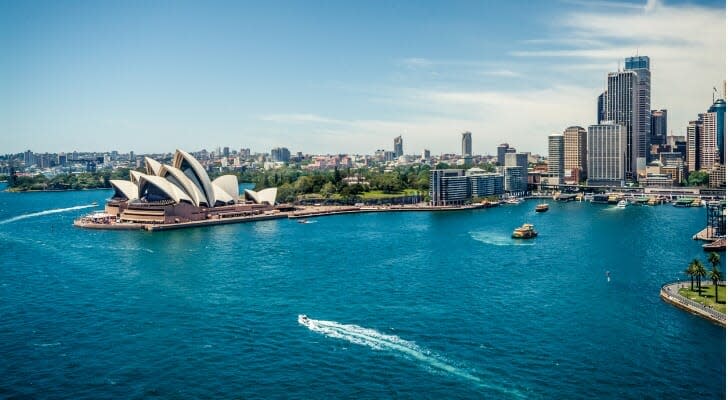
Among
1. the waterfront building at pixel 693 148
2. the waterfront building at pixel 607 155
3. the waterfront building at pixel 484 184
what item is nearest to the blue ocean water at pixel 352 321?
the waterfront building at pixel 484 184

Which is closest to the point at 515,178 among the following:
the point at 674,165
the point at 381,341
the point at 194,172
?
the point at 674,165

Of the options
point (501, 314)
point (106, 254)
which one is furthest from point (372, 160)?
point (501, 314)

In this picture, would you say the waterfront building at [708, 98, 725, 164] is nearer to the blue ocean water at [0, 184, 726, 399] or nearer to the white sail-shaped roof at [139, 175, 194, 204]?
the blue ocean water at [0, 184, 726, 399]

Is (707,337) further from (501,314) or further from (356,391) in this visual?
(356,391)

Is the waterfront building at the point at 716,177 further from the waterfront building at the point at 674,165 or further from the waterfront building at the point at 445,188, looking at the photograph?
the waterfront building at the point at 445,188

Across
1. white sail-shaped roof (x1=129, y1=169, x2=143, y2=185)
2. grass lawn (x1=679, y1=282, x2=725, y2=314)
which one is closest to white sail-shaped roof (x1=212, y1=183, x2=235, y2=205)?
white sail-shaped roof (x1=129, y1=169, x2=143, y2=185)

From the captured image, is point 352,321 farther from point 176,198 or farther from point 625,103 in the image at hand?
point 625,103
